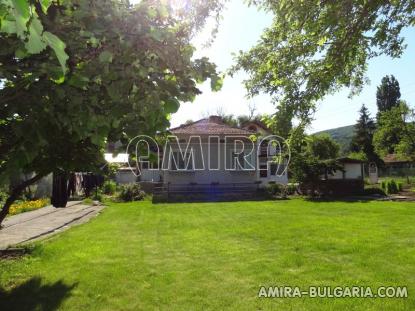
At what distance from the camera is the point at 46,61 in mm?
2496

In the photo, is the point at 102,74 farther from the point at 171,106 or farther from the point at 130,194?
the point at 130,194

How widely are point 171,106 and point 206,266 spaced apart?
5.88 meters

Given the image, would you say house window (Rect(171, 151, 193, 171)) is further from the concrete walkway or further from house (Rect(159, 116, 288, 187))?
the concrete walkway

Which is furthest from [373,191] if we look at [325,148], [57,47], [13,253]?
[57,47]

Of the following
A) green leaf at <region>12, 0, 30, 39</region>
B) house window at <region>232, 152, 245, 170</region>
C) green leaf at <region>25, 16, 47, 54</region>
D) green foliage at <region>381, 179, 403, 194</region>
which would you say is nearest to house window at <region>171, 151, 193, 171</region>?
house window at <region>232, 152, 245, 170</region>

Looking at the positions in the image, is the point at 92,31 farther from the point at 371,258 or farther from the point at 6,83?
the point at 371,258

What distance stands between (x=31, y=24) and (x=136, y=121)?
5.59 feet

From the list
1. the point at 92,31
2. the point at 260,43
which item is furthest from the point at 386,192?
the point at 92,31

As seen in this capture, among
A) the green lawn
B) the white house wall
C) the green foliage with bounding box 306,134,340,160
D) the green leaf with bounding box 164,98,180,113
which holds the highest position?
the green foliage with bounding box 306,134,340,160

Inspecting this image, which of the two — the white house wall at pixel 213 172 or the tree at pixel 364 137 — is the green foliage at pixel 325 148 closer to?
the tree at pixel 364 137

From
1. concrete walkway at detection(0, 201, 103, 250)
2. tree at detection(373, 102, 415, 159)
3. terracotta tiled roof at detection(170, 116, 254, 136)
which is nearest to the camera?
concrete walkway at detection(0, 201, 103, 250)

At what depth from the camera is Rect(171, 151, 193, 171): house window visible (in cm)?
3077

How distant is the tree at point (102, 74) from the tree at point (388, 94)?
92.9 meters

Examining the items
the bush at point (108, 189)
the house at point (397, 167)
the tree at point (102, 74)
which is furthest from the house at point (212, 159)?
the house at point (397, 167)
